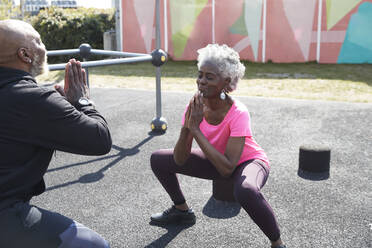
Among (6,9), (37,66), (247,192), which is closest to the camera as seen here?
(37,66)

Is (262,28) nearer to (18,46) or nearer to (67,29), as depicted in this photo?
(67,29)

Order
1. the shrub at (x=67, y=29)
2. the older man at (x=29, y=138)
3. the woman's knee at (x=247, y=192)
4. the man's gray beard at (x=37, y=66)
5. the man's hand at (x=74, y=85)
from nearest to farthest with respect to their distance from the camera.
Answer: the older man at (x=29, y=138), the man's gray beard at (x=37, y=66), the man's hand at (x=74, y=85), the woman's knee at (x=247, y=192), the shrub at (x=67, y=29)

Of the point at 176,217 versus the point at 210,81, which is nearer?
the point at 210,81

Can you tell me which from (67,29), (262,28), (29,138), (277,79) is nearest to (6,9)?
(67,29)

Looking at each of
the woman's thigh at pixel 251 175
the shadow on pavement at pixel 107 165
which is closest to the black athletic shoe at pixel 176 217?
the woman's thigh at pixel 251 175

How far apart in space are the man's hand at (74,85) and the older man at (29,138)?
246 mm

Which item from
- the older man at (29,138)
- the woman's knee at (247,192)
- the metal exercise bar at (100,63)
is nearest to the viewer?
the older man at (29,138)

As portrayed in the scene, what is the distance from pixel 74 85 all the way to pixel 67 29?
1380 cm

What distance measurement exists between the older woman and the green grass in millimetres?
5206

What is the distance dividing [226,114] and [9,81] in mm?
1448

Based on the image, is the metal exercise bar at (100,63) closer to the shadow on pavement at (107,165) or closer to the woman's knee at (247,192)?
the shadow on pavement at (107,165)

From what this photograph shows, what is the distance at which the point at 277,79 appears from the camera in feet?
32.5

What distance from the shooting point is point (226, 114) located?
2758 millimetres

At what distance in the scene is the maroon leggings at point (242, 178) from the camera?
7.67ft
